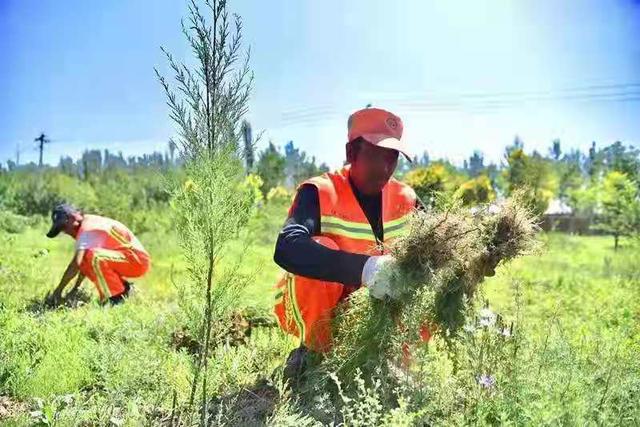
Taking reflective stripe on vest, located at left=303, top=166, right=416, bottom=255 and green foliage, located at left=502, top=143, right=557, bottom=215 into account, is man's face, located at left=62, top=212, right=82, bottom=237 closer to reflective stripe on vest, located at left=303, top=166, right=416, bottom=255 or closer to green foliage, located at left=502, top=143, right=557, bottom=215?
reflective stripe on vest, located at left=303, top=166, right=416, bottom=255

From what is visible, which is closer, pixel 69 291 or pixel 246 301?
pixel 246 301

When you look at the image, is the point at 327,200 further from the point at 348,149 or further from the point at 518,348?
the point at 518,348

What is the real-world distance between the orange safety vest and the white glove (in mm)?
241

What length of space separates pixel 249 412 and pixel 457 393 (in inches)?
41.5

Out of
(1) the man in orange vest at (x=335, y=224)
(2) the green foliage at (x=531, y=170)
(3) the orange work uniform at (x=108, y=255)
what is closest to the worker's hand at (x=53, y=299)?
(3) the orange work uniform at (x=108, y=255)

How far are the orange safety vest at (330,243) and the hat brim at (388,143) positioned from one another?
1.02 feet

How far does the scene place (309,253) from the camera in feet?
10.3

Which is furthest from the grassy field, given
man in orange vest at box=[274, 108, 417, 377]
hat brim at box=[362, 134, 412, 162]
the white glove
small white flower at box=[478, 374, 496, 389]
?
hat brim at box=[362, 134, 412, 162]

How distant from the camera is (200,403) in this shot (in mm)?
3285

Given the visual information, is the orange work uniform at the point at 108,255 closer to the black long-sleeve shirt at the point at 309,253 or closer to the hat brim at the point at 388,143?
the black long-sleeve shirt at the point at 309,253

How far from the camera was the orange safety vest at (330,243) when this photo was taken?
343 cm

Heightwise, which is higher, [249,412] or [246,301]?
[246,301]

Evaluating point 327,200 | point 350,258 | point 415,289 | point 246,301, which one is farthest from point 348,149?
point 246,301

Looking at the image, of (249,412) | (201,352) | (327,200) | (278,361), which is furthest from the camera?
(278,361)
